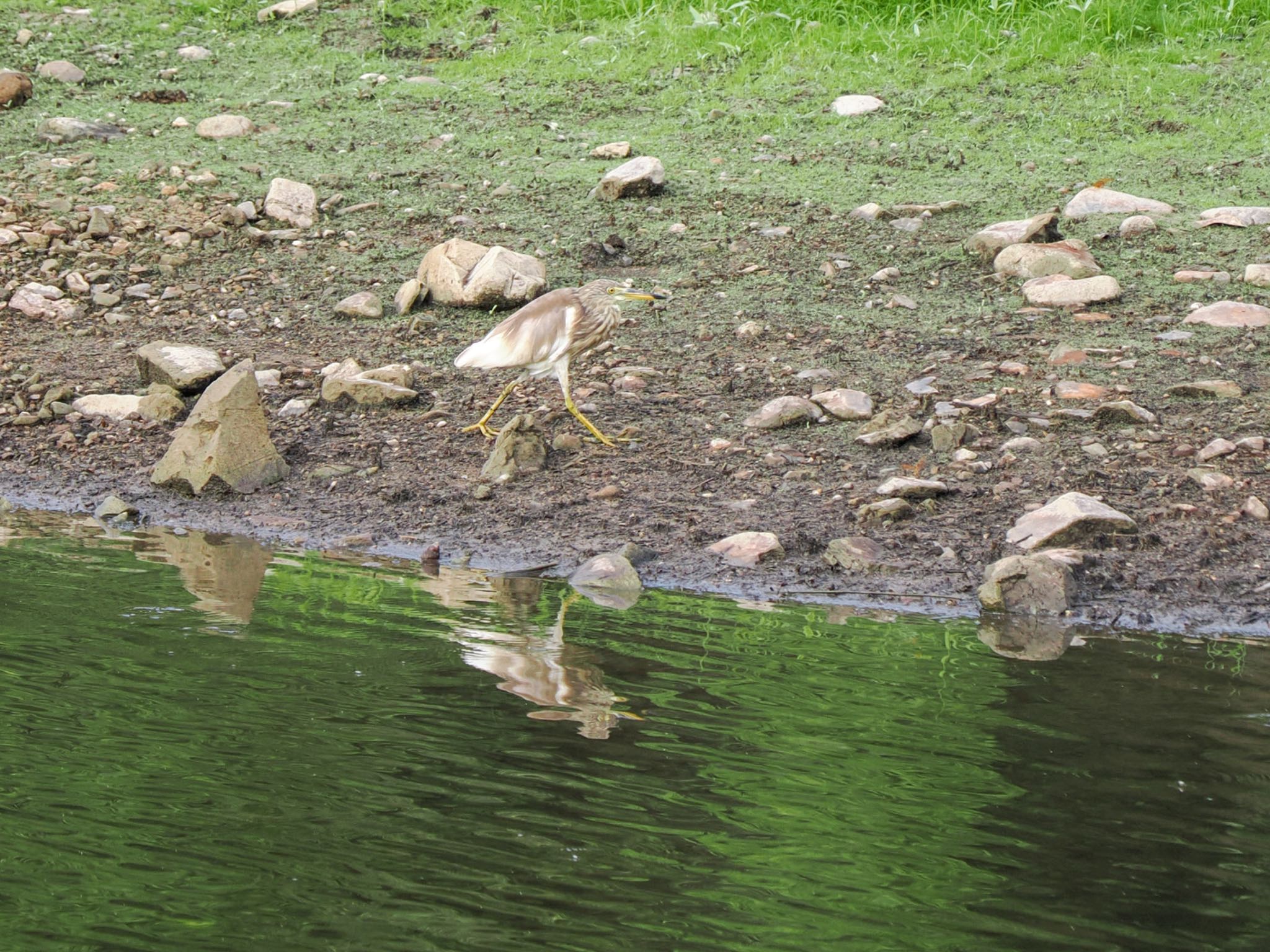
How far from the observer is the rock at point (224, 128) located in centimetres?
990

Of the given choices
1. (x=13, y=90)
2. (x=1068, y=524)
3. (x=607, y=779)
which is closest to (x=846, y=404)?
(x=1068, y=524)

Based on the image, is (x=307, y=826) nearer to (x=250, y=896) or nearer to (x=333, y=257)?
(x=250, y=896)

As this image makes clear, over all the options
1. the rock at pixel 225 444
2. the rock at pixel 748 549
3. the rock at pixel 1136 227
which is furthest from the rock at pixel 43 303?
the rock at pixel 1136 227

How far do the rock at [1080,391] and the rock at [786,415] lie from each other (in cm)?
104

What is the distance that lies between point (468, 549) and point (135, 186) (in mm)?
4771

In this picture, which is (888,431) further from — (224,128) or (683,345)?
(224,128)

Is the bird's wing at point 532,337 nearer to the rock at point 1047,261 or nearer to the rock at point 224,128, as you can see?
the rock at point 1047,261

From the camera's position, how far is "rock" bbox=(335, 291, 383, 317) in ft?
24.7

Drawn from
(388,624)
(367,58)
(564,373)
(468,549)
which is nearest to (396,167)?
Result: (367,58)

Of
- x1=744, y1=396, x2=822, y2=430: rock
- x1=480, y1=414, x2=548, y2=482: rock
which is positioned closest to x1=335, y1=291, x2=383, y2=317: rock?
x1=480, y1=414, x2=548, y2=482: rock

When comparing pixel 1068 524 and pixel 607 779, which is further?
pixel 1068 524

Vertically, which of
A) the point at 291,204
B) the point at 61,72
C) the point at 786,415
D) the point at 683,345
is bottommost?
the point at 683,345

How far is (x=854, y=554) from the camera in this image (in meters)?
5.05

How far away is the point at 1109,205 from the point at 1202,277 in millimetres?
1000
